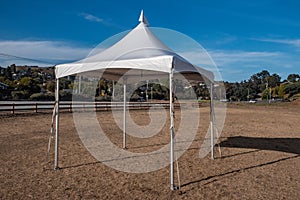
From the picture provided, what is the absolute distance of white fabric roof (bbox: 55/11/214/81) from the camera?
426 centimetres

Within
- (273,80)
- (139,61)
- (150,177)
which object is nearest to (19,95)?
(150,177)

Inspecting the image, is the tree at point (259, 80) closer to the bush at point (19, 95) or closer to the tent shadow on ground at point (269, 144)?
the bush at point (19, 95)

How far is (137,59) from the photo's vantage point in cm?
453

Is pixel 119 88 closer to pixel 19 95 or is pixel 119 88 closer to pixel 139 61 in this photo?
pixel 139 61

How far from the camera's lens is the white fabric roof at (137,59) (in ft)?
14.0

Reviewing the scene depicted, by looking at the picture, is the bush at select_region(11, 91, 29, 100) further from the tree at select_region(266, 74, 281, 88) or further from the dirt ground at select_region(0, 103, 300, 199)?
the tree at select_region(266, 74, 281, 88)

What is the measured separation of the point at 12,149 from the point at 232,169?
5.47 meters

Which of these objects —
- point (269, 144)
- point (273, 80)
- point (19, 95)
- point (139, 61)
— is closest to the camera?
point (139, 61)

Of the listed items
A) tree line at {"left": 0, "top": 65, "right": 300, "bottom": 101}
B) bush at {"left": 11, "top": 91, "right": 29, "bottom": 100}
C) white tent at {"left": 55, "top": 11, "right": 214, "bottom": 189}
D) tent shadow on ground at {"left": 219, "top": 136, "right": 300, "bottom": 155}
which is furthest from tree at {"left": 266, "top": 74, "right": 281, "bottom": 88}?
white tent at {"left": 55, "top": 11, "right": 214, "bottom": 189}

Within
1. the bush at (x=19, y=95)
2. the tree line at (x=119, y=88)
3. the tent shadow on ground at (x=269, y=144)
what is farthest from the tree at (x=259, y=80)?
the tent shadow on ground at (x=269, y=144)

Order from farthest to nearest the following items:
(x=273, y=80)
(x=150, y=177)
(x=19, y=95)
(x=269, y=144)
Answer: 1. (x=273, y=80)
2. (x=19, y=95)
3. (x=269, y=144)
4. (x=150, y=177)

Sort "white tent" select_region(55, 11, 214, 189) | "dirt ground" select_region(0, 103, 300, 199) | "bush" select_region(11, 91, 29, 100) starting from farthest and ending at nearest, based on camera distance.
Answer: "bush" select_region(11, 91, 29, 100) < "white tent" select_region(55, 11, 214, 189) < "dirt ground" select_region(0, 103, 300, 199)

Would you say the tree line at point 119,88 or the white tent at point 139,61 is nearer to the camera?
the white tent at point 139,61

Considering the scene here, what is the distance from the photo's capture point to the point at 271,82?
10056cm
